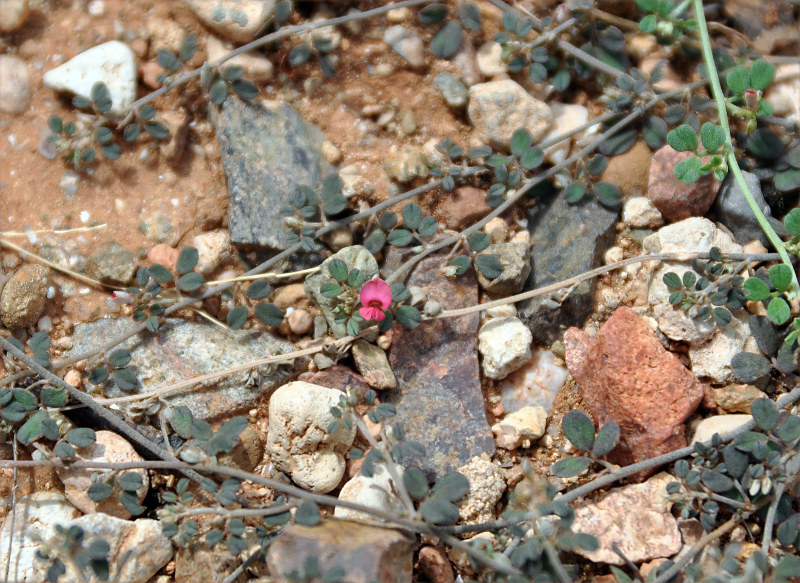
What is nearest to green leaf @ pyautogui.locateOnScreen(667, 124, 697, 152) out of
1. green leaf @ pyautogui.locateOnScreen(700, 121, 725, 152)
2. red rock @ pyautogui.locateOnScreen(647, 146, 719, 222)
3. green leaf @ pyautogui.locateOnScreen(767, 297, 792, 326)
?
green leaf @ pyautogui.locateOnScreen(700, 121, 725, 152)

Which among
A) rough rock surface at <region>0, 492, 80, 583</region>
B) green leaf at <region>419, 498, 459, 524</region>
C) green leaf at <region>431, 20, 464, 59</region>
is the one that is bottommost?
rough rock surface at <region>0, 492, 80, 583</region>

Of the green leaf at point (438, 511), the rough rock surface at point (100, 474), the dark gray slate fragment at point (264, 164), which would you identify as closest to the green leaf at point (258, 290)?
the dark gray slate fragment at point (264, 164)

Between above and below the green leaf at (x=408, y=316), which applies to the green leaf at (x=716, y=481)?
below

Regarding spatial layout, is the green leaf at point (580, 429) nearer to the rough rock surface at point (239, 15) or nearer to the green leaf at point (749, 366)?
the green leaf at point (749, 366)

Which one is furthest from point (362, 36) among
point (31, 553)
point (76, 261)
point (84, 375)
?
point (31, 553)

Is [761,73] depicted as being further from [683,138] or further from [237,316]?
[237,316]

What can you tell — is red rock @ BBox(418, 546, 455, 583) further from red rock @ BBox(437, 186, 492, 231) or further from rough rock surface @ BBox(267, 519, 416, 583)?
red rock @ BBox(437, 186, 492, 231)
